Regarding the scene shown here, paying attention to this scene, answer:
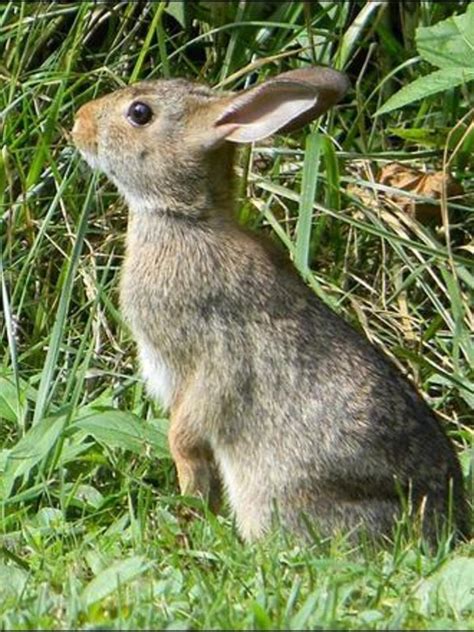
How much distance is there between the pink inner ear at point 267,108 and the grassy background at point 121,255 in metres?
0.45

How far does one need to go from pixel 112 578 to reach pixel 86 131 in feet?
5.77

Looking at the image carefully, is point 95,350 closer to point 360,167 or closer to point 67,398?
point 67,398

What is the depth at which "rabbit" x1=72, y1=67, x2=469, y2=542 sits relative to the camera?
4.88 meters

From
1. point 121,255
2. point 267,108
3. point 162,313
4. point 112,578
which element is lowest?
point 112,578

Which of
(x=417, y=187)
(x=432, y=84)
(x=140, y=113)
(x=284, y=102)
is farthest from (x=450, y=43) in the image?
(x=140, y=113)

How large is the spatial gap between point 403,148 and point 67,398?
5.97 ft

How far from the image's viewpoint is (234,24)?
655 centimetres

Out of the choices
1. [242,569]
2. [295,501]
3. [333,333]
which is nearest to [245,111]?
[333,333]

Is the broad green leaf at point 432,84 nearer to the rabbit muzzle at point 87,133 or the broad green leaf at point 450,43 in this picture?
the broad green leaf at point 450,43

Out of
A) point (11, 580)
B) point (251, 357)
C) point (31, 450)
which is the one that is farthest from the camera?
point (31, 450)

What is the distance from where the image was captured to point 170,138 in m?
5.23

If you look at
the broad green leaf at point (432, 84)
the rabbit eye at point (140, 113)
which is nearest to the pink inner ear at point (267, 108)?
the rabbit eye at point (140, 113)

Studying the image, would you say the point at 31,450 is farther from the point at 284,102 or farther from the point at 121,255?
the point at 121,255

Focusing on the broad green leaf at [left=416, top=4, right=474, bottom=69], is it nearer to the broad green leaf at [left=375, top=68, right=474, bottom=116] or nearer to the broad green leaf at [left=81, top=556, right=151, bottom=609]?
the broad green leaf at [left=375, top=68, right=474, bottom=116]
